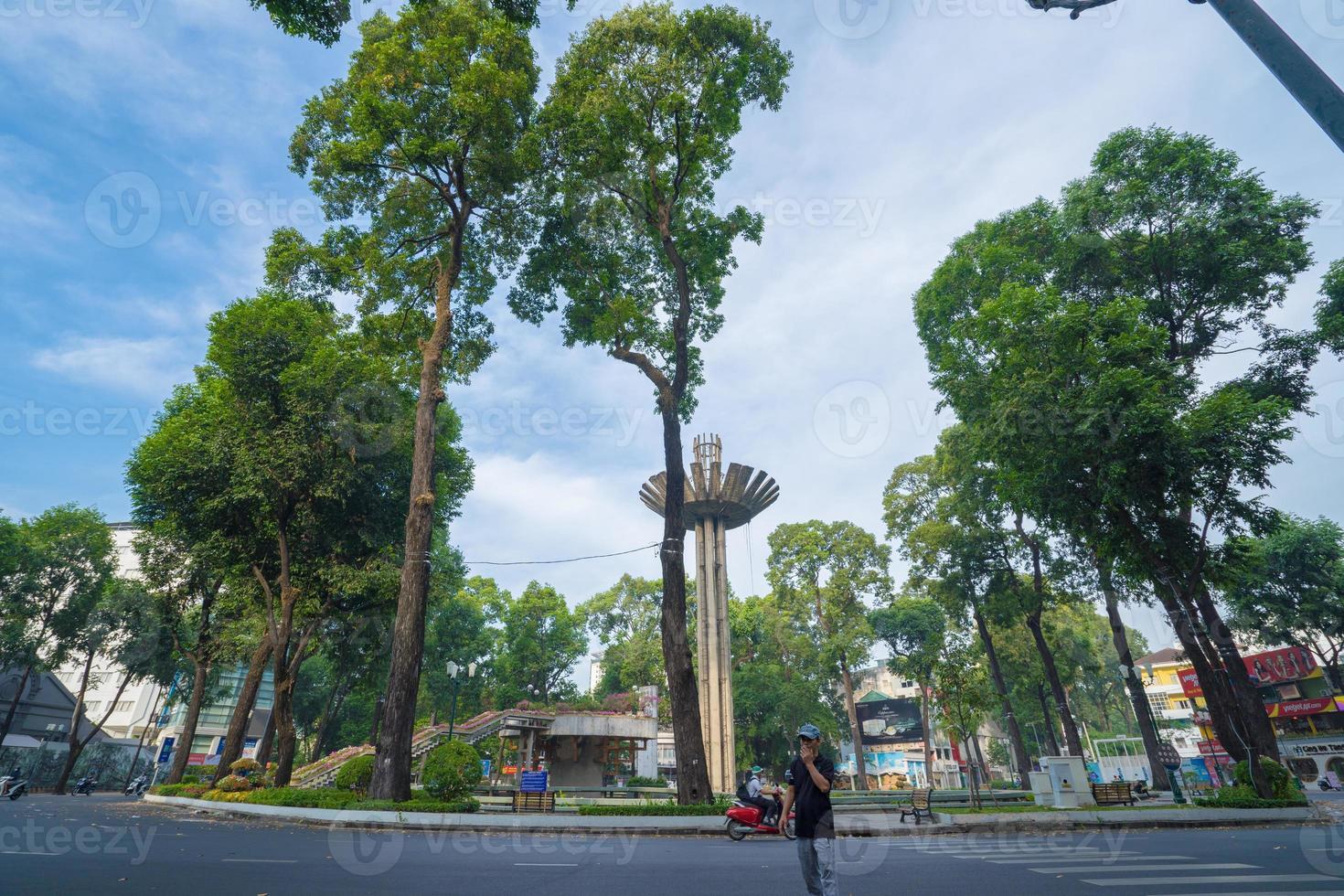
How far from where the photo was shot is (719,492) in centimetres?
2866

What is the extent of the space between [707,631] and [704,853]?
17964mm

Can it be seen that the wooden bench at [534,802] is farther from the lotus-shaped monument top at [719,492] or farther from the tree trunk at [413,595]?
the lotus-shaped monument top at [719,492]

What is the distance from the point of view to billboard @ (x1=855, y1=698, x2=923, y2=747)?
6419 centimetres

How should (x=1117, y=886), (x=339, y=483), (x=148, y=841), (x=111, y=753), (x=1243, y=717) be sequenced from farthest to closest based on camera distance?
1. (x=111, y=753)
2. (x=339, y=483)
3. (x=1243, y=717)
4. (x=148, y=841)
5. (x=1117, y=886)

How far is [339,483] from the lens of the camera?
19984 millimetres

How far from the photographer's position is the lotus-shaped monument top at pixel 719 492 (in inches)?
1132

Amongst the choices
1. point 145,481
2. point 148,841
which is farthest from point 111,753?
point 148,841

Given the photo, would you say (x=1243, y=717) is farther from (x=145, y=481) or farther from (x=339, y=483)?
(x=145, y=481)

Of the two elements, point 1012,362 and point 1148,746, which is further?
point 1148,746

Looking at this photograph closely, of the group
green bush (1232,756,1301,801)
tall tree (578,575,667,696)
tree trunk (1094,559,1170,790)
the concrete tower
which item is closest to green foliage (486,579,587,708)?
tall tree (578,575,667,696)

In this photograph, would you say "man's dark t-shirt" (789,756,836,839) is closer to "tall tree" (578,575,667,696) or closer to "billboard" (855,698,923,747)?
→ "tall tree" (578,575,667,696)

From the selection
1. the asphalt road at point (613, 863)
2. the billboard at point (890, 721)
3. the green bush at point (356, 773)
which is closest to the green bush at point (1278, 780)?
the asphalt road at point (613, 863)

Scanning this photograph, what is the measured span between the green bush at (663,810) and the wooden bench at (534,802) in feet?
9.11

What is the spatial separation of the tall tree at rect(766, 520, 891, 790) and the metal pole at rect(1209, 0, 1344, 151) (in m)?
36.8
